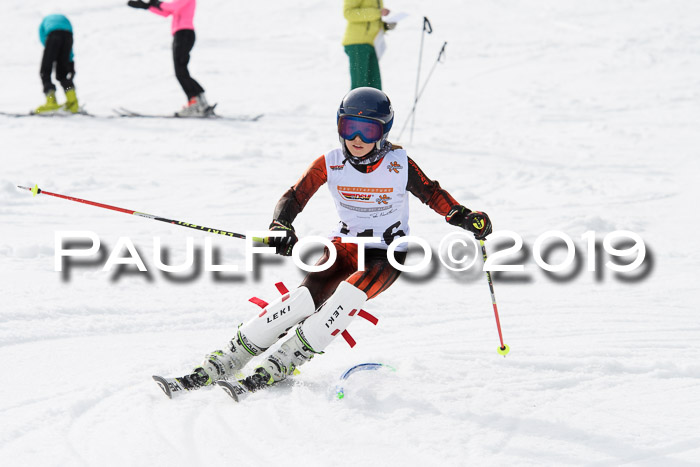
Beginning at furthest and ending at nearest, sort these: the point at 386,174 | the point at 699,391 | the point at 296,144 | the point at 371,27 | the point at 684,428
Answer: the point at 296,144 < the point at 371,27 < the point at 386,174 < the point at 699,391 < the point at 684,428

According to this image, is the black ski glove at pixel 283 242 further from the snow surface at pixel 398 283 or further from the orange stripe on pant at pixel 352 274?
the snow surface at pixel 398 283

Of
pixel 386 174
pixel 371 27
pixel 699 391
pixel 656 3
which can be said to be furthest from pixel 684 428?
pixel 656 3

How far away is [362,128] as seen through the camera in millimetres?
3732

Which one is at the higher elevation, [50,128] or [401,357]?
[50,128]

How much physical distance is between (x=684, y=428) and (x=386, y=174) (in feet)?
6.12

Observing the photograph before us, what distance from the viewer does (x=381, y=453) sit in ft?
9.41

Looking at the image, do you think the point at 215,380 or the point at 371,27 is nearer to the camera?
the point at 215,380

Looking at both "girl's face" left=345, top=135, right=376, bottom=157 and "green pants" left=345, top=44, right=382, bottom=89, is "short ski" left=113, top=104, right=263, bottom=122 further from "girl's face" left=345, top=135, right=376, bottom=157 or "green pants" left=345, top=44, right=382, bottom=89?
"girl's face" left=345, top=135, right=376, bottom=157

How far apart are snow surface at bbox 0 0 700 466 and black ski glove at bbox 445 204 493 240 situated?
0.72 metres

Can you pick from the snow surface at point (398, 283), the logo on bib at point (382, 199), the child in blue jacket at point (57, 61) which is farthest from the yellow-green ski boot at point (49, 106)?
the logo on bib at point (382, 199)

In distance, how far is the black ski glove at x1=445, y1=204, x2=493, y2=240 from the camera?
374cm

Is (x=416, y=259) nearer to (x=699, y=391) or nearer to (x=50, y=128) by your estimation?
(x=699, y=391)

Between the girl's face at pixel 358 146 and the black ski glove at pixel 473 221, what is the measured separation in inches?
22.3

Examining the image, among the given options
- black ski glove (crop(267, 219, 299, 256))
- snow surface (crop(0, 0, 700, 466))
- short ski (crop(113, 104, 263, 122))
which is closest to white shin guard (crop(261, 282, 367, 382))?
snow surface (crop(0, 0, 700, 466))
